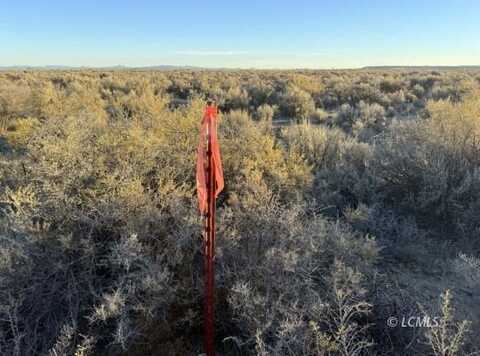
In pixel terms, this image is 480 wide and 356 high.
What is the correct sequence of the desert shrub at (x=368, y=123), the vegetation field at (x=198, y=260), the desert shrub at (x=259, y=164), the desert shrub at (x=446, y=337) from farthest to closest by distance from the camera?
the desert shrub at (x=368, y=123) → the desert shrub at (x=259, y=164) → the vegetation field at (x=198, y=260) → the desert shrub at (x=446, y=337)

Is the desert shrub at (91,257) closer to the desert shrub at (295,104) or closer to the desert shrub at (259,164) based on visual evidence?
the desert shrub at (259,164)

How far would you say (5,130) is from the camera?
12.7 metres

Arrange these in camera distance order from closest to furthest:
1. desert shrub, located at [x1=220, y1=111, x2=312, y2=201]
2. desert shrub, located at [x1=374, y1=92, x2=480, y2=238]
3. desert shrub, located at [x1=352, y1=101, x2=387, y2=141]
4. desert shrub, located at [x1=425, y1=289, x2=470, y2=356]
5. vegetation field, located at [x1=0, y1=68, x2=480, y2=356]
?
desert shrub, located at [x1=425, y1=289, x2=470, y2=356] → vegetation field, located at [x1=0, y1=68, x2=480, y2=356] → desert shrub, located at [x1=220, y1=111, x2=312, y2=201] → desert shrub, located at [x1=374, y1=92, x2=480, y2=238] → desert shrub, located at [x1=352, y1=101, x2=387, y2=141]

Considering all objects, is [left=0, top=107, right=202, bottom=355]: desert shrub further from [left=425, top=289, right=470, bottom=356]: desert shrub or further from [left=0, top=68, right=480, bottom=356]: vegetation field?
[left=425, top=289, right=470, bottom=356]: desert shrub

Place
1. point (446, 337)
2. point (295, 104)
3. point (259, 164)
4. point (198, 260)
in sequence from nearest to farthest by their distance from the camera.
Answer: point (446, 337)
point (198, 260)
point (259, 164)
point (295, 104)

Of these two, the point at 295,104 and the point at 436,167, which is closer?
the point at 436,167

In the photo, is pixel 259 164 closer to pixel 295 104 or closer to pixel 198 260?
pixel 198 260

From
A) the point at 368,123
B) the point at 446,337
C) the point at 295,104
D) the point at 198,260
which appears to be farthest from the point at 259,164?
the point at 295,104

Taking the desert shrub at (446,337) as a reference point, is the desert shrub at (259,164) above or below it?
above

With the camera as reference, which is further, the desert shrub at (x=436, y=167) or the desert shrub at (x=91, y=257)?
the desert shrub at (x=436, y=167)

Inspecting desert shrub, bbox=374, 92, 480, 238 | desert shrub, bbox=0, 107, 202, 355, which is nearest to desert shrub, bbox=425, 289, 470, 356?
desert shrub, bbox=0, 107, 202, 355

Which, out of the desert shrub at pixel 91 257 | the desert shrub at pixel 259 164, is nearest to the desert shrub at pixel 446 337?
the desert shrub at pixel 91 257

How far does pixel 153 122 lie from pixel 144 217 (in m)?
2.45

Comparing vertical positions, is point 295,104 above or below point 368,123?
above
